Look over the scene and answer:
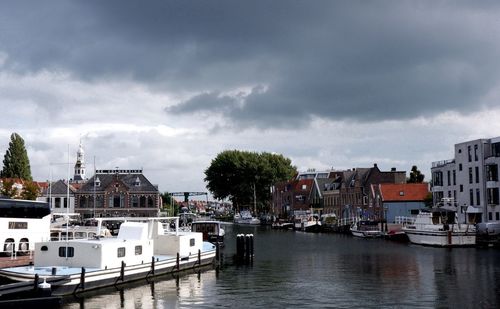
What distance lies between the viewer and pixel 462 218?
9888cm

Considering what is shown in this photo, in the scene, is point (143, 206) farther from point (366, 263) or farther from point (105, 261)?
point (105, 261)

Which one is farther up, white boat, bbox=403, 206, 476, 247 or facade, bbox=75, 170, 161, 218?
facade, bbox=75, 170, 161, 218

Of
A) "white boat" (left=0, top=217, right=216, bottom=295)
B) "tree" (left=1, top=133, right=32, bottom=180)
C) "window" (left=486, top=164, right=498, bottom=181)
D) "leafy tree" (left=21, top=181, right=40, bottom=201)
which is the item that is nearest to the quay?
"white boat" (left=0, top=217, right=216, bottom=295)

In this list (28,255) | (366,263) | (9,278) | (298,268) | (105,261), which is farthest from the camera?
(366,263)

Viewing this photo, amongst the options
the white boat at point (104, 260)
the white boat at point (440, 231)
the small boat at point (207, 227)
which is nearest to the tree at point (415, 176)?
the white boat at point (440, 231)

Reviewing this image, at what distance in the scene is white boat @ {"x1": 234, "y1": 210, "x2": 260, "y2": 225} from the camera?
182988mm

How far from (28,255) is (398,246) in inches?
2102

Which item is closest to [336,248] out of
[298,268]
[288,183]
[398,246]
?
[398,246]

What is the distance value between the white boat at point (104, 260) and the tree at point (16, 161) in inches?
3335

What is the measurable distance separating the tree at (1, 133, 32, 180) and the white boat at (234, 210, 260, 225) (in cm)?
7407

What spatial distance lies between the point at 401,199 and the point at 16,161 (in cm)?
8198

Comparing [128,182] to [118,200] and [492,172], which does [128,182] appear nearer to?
[118,200]

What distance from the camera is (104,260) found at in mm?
41656

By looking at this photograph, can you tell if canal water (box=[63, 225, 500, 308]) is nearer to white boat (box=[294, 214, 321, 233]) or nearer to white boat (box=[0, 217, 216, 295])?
white boat (box=[0, 217, 216, 295])
